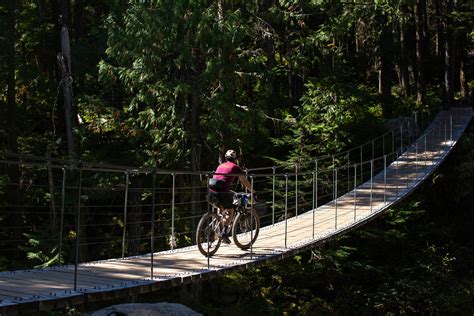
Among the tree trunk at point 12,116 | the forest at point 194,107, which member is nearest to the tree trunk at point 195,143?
the forest at point 194,107

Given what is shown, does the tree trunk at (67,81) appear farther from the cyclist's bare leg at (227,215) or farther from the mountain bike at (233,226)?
the cyclist's bare leg at (227,215)

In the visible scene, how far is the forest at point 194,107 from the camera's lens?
459 inches

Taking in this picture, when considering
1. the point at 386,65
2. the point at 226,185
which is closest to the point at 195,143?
the point at 226,185

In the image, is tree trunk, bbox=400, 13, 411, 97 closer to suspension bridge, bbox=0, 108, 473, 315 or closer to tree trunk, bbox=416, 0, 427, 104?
tree trunk, bbox=416, 0, 427, 104

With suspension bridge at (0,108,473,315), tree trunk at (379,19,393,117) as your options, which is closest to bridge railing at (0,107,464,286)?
suspension bridge at (0,108,473,315)

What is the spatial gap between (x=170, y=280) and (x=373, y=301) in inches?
364

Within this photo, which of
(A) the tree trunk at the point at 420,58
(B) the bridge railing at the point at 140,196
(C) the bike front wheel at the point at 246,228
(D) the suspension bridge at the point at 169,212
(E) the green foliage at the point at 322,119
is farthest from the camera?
(A) the tree trunk at the point at 420,58

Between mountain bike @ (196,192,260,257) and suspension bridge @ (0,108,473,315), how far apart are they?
6.0 inches

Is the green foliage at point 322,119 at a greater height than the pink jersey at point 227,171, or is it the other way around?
the green foliage at point 322,119

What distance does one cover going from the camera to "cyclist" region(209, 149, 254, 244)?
667 centimetres

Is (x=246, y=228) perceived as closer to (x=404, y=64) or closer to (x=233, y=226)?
(x=233, y=226)

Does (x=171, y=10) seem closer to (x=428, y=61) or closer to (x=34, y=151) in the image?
(x=34, y=151)

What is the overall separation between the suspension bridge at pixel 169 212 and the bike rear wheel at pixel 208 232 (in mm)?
145

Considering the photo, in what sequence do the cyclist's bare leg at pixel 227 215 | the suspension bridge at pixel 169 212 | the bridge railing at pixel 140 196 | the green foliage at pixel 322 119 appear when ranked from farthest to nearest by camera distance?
the green foliage at pixel 322 119
the bridge railing at pixel 140 196
the cyclist's bare leg at pixel 227 215
the suspension bridge at pixel 169 212
